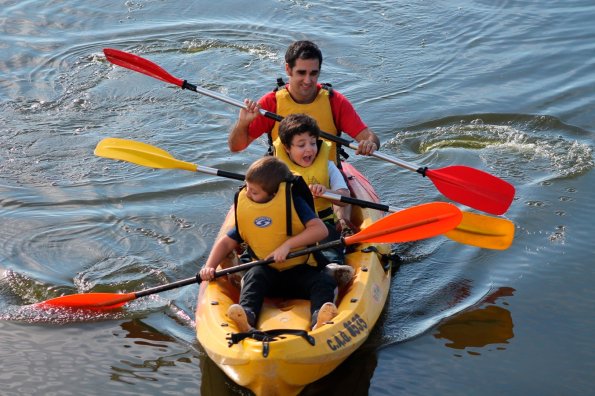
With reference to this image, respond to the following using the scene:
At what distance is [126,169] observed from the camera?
29.3 feet

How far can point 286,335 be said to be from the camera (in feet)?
17.0

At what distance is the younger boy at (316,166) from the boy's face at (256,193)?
596 millimetres

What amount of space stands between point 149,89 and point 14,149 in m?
1.88

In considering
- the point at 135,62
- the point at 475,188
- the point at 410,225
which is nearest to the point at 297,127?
the point at 410,225

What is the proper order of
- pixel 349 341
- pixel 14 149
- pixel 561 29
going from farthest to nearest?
1. pixel 561 29
2. pixel 14 149
3. pixel 349 341

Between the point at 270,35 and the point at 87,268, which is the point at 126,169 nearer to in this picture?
the point at 87,268

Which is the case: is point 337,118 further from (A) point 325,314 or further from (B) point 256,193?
(A) point 325,314

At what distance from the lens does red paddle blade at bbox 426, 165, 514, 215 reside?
6984mm

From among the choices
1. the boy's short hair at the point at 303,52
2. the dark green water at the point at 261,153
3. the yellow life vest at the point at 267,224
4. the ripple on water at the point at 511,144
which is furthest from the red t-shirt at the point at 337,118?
the ripple on water at the point at 511,144

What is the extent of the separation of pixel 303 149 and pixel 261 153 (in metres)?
2.89

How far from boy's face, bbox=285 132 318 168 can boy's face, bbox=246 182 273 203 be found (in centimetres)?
66

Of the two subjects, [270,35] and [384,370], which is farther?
[270,35]

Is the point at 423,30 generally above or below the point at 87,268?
above

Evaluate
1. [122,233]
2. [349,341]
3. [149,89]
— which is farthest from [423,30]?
[349,341]
